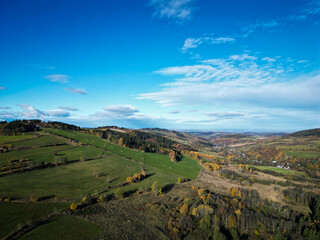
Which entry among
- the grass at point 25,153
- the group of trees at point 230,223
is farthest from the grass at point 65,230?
the grass at point 25,153

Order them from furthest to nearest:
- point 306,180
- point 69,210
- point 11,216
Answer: point 306,180, point 69,210, point 11,216

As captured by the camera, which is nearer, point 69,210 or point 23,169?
point 69,210

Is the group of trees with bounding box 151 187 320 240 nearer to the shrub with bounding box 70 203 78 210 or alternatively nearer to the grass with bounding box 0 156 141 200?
the shrub with bounding box 70 203 78 210

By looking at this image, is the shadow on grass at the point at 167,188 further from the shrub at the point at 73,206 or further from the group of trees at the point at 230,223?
the shrub at the point at 73,206

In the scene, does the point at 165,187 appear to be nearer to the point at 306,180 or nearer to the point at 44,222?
the point at 44,222

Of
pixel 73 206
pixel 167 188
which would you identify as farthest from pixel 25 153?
pixel 167 188

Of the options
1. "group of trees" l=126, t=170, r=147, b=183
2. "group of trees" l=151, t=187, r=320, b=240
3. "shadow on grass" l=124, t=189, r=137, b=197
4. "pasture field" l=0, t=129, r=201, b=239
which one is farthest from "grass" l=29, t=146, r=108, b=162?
"group of trees" l=151, t=187, r=320, b=240

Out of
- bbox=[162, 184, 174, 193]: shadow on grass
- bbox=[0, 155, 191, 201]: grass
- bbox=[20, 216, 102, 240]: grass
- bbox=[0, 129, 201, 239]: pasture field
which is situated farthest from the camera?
bbox=[162, 184, 174, 193]: shadow on grass

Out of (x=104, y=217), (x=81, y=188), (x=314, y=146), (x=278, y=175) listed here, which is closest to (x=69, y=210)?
(x=104, y=217)
